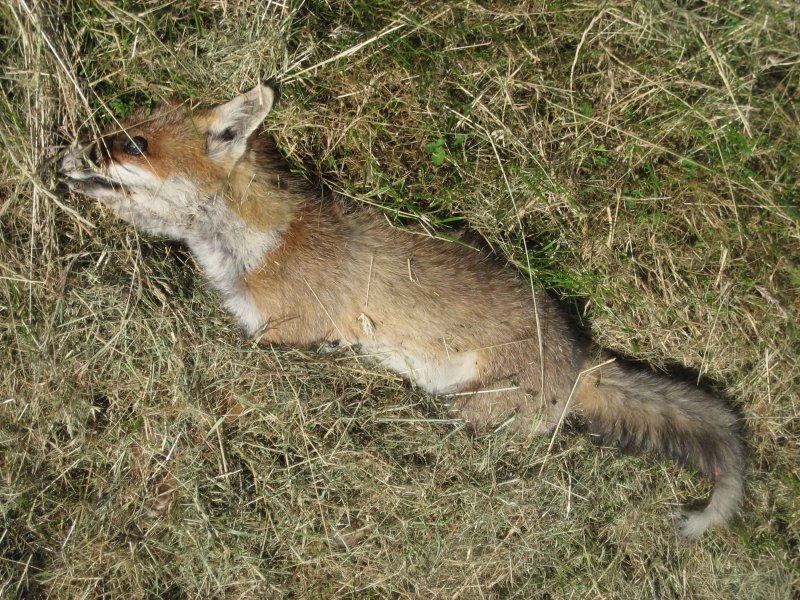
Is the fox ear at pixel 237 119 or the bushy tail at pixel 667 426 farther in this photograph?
the bushy tail at pixel 667 426

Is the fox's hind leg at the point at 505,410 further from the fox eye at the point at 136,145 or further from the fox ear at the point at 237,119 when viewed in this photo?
the fox eye at the point at 136,145

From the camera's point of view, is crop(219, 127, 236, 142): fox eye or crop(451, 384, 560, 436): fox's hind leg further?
crop(451, 384, 560, 436): fox's hind leg

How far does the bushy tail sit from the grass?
0.23 meters

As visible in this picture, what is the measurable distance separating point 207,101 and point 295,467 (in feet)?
8.98

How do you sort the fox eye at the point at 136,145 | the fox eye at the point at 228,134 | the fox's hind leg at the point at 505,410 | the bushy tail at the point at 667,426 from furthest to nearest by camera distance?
the bushy tail at the point at 667,426, the fox's hind leg at the point at 505,410, the fox eye at the point at 228,134, the fox eye at the point at 136,145

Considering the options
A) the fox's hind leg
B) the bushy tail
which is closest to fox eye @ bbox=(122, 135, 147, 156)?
the fox's hind leg

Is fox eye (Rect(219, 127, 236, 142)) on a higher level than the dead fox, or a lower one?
higher

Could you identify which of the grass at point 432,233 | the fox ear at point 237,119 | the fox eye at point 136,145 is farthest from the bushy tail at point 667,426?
the fox eye at point 136,145

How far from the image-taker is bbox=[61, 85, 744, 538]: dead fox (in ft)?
12.2

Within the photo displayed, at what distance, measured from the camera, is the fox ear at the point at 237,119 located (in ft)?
12.1

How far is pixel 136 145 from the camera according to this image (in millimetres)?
3607

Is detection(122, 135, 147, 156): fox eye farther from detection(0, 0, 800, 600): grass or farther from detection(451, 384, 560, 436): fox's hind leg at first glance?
detection(451, 384, 560, 436): fox's hind leg

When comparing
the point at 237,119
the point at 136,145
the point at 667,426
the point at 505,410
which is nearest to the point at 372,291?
the point at 505,410

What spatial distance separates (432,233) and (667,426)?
240cm
